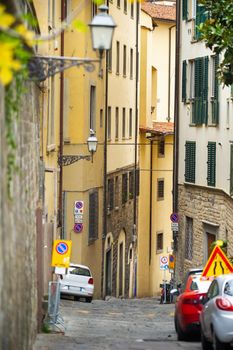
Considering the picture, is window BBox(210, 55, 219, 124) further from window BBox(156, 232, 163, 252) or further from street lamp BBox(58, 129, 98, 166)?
window BBox(156, 232, 163, 252)

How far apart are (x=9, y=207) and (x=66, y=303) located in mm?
24826

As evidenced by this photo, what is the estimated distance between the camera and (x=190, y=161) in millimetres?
42562

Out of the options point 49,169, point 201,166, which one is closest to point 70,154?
point 201,166

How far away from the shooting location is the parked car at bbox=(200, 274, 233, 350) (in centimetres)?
1648

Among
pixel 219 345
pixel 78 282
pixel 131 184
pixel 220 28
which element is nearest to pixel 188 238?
pixel 78 282

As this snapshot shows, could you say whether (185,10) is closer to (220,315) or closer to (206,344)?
(206,344)

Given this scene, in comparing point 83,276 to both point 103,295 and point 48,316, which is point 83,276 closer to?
point 103,295

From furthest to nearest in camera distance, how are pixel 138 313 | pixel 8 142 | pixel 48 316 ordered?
pixel 138 313 < pixel 48 316 < pixel 8 142

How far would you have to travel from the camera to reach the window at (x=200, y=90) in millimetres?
40094

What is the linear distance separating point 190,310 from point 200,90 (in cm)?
1994

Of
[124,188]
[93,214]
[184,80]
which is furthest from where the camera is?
[124,188]

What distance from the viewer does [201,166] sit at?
41156 millimetres

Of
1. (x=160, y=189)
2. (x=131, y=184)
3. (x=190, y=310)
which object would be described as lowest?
(x=160, y=189)

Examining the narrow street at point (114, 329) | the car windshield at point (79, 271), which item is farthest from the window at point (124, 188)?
the car windshield at point (79, 271)
